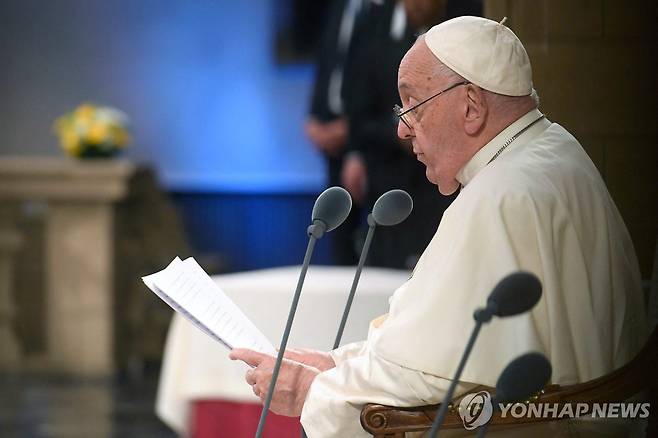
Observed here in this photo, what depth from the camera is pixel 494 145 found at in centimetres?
253

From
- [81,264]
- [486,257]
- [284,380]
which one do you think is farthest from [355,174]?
[486,257]

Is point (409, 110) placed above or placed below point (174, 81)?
above

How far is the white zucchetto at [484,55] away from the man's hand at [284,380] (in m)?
0.64

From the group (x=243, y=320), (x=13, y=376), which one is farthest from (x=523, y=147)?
(x=13, y=376)

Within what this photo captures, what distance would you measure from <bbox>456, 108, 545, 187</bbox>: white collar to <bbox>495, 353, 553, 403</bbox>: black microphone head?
1.79ft

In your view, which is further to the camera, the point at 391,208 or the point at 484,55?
the point at 391,208

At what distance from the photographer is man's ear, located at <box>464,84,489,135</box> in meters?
2.51

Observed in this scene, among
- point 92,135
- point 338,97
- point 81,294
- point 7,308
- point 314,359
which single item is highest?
point 314,359

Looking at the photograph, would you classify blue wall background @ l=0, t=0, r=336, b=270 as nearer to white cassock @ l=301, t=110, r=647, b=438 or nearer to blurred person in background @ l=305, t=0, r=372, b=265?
blurred person in background @ l=305, t=0, r=372, b=265

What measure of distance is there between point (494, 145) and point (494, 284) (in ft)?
0.97

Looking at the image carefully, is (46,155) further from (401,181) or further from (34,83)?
(401,181)

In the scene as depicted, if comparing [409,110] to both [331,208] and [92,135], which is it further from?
[92,135]

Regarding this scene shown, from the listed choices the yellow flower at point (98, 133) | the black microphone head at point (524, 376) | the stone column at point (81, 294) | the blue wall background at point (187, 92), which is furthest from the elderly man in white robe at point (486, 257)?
the blue wall background at point (187, 92)

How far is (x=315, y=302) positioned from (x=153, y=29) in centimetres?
684
